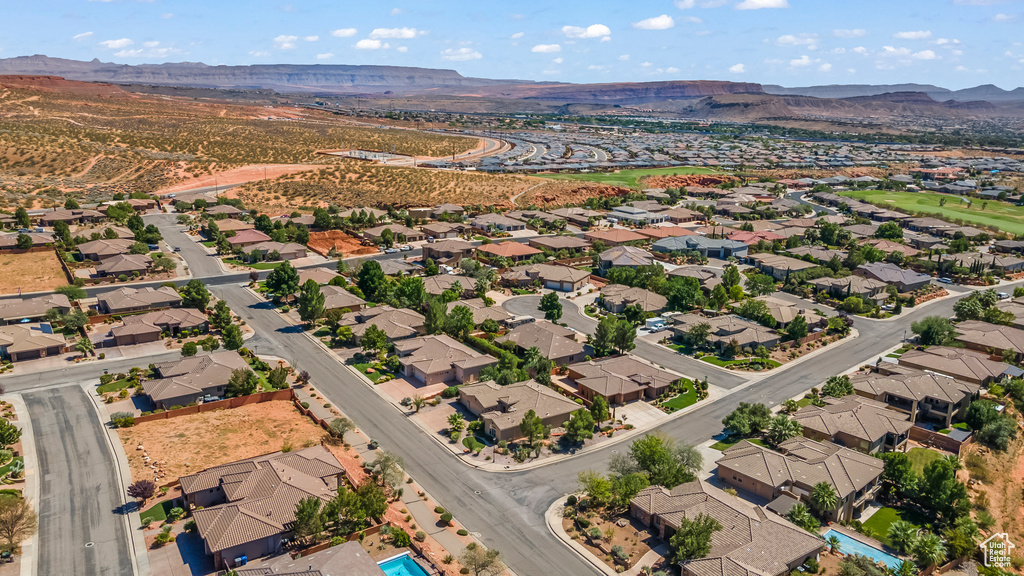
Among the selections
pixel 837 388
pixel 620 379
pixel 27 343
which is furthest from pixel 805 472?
pixel 27 343

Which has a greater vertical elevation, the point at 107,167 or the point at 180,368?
the point at 107,167

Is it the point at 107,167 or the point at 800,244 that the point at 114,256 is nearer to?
the point at 107,167

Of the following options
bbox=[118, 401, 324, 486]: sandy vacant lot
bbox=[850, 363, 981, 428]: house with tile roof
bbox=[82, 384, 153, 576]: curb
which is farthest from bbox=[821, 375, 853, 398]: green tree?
bbox=[82, 384, 153, 576]: curb

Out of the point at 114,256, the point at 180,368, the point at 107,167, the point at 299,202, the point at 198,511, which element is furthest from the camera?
Answer: the point at 107,167

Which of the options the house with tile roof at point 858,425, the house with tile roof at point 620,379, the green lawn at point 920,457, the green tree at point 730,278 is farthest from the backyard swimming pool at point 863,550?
the green tree at point 730,278

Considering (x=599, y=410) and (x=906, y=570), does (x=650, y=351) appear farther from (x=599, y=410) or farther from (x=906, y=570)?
(x=906, y=570)

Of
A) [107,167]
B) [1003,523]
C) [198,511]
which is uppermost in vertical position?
[107,167]

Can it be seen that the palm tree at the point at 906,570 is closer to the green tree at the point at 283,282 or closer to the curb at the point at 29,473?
the curb at the point at 29,473

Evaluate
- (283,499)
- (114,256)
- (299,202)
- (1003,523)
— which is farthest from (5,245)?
(1003,523)
